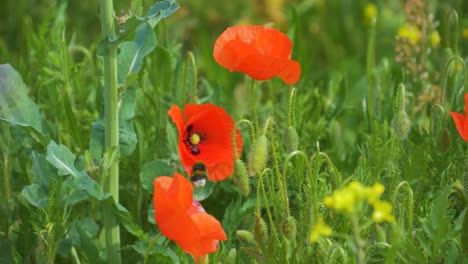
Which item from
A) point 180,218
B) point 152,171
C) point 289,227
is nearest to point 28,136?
point 152,171

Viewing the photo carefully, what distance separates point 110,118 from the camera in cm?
191

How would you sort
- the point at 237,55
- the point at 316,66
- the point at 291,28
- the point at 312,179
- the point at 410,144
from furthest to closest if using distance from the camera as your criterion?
the point at 316,66
the point at 291,28
the point at 410,144
the point at 237,55
the point at 312,179

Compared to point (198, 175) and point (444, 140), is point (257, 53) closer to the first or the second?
point (198, 175)

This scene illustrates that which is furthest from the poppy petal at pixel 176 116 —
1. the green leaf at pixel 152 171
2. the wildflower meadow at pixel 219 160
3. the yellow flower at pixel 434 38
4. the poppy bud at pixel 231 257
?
the yellow flower at pixel 434 38

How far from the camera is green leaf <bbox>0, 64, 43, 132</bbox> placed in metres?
1.98

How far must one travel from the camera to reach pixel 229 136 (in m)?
2.02

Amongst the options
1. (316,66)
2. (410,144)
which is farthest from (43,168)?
(316,66)

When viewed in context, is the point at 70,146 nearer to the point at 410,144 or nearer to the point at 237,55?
the point at 237,55

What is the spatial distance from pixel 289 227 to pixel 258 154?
148 millimetres

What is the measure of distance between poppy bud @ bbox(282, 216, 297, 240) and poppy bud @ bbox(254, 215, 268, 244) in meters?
0.04

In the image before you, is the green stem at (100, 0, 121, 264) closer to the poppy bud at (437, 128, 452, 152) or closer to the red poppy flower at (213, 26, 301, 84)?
the red poppy flower at (213, 26, 301, 84)

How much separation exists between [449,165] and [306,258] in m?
0.48

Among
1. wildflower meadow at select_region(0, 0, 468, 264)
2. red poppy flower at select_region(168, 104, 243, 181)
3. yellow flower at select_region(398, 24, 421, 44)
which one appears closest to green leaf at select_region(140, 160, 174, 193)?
wildflower meadow at select_region(0, 0, 468, 264)

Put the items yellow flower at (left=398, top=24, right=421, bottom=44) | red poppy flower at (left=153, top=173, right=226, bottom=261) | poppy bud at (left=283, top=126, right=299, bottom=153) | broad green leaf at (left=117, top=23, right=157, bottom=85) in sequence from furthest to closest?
yellow flower at (left=398, top=24, right=421, bottom=44) < broad green leaf at (left=117, top=23, right=157, bottom=85) < poppy bud at (left=283, top=126, right=299, bottom=153) < red poppy flower at (left=153, top=173, right=226, bottom=261)
